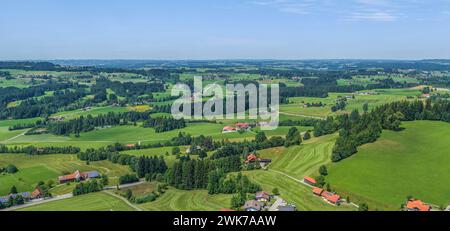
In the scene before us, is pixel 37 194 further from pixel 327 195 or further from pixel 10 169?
pixel 327 195

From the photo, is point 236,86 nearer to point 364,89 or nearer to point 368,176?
point 364,89

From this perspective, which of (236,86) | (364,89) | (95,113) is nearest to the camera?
(95,113)

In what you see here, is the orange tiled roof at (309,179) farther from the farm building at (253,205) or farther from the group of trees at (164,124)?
the group of trees at (164,124)

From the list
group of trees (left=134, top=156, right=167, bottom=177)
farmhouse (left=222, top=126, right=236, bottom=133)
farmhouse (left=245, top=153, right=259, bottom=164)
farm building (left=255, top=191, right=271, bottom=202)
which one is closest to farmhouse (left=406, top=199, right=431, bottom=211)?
farm building (left=255, top=191, right=271, bottom=202)
